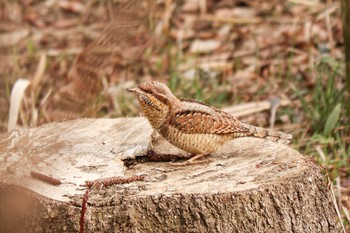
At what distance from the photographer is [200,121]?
3301mm

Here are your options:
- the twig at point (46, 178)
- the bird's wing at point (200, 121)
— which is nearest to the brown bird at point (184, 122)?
the bird's wing at point (200, 121)

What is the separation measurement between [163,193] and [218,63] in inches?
145

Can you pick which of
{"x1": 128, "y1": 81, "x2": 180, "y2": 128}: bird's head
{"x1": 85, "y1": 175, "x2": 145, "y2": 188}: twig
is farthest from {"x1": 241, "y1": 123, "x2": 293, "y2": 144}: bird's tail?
{"x1": 85, "y1": 175, "x2": 145, "y2": 188}: twig

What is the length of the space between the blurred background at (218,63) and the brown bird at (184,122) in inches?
41.4

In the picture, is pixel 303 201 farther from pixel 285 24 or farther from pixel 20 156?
pixel 285 24

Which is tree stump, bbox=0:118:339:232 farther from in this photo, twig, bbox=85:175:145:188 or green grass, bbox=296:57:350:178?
green grass, bbox=296:57:350:178

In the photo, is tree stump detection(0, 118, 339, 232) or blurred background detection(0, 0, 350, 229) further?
blurred background detection(0, 0, 350, 229)

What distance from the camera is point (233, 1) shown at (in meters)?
7.68

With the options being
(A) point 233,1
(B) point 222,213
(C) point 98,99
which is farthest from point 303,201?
(A) point 233,1

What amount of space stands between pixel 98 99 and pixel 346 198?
1.80 metres

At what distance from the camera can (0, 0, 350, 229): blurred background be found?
4930 mm

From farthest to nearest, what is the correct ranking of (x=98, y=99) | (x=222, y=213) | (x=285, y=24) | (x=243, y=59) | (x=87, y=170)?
(x=285, y=24), (x=243, y=59), (x=98, y=99), (x=87, y=170), (x=222, y=213)

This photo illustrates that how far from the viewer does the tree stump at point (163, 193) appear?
9.69 feet

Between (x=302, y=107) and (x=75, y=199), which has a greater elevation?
(x=75, y=199)
